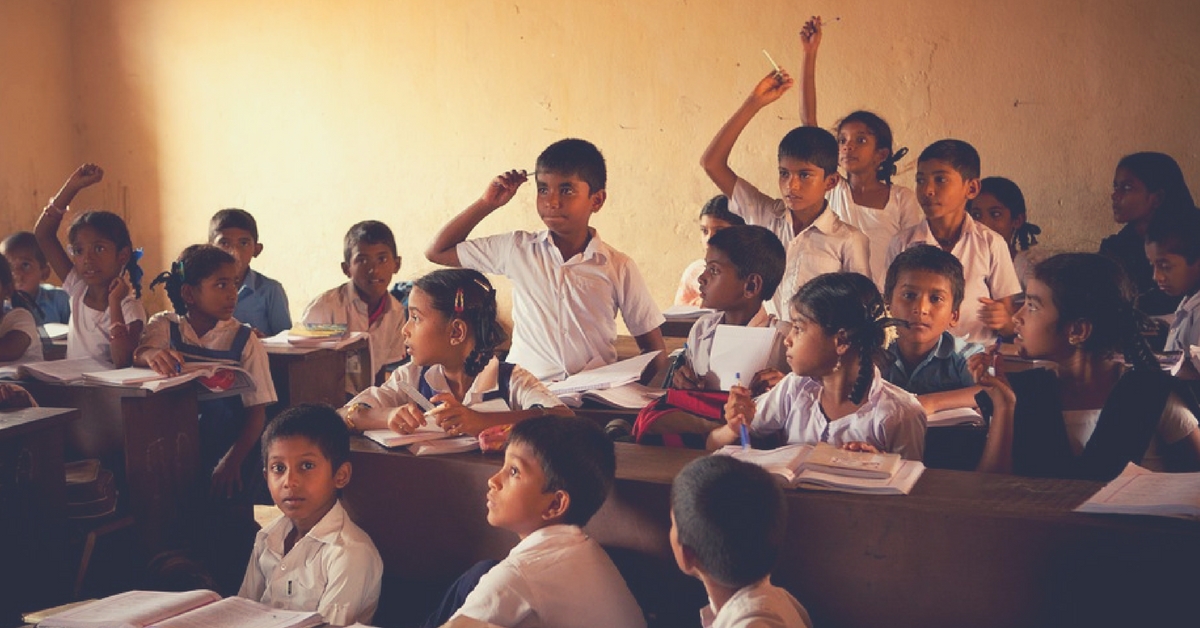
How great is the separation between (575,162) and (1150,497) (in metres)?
2.07

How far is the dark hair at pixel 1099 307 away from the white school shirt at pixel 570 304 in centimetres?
135

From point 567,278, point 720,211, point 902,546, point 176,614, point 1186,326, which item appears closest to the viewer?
point 902,546

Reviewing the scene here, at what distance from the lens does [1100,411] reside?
7.80 ft

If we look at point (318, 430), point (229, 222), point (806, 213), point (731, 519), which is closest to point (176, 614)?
point (318, 430)

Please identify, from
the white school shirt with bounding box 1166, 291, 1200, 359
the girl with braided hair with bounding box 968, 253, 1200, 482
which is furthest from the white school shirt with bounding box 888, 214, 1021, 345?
the girl with braided hair with bounding box 968, 253, 1200, 482

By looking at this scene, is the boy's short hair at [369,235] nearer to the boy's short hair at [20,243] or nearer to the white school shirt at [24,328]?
the white school shirt at [24,328]

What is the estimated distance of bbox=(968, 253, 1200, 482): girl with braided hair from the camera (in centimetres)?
229

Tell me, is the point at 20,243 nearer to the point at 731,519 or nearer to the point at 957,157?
the point at 957,157

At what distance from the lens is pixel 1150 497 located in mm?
1829

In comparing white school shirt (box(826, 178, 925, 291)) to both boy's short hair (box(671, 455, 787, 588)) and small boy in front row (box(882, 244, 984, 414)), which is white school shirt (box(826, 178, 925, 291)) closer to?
small boy in front row (box(882, 244, 984, 414))

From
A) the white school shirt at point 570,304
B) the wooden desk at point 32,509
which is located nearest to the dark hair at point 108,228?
the wooden desk at point 32,509

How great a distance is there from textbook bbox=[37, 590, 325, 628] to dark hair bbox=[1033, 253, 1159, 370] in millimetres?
1609

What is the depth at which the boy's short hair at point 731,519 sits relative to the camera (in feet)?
5.80

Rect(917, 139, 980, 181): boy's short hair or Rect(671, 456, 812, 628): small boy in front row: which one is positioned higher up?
Rect(917, 139, 980, 181): boy's short hair
